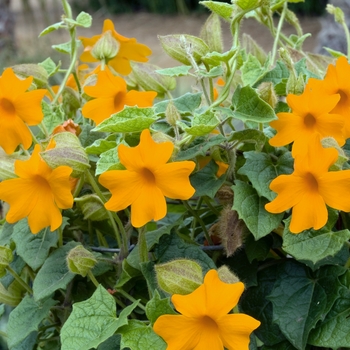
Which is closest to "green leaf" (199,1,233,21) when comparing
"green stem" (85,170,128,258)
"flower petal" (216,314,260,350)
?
"green stem" (85,170,128,258)

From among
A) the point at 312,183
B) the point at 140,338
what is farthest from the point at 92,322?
the point at 312,183

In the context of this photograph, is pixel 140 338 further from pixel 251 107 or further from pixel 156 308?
pixel 251 107

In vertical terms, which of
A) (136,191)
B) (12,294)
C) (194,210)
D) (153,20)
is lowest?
(153,20)

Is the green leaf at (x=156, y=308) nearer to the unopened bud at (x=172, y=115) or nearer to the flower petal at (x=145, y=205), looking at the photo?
the flower petal at (x=145, y=205)

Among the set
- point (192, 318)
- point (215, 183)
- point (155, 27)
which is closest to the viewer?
point (192, 318)

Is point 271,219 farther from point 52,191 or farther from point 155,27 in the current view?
point 155,27

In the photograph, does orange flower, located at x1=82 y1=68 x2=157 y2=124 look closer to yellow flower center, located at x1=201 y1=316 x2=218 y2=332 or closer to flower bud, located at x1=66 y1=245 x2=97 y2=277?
flower bud, located at x1=66 y1=245 x2=97 y2=277

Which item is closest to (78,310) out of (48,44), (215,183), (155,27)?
(215,183)
